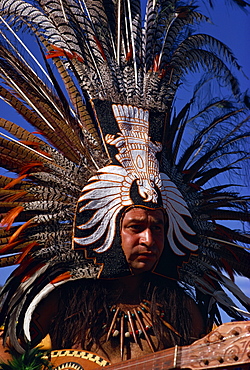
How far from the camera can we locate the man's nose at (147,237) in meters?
7.82

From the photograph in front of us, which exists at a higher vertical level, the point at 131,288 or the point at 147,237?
the point at 147,237

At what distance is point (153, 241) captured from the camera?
7902 mm

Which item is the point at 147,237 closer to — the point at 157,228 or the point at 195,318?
the point at 157,228

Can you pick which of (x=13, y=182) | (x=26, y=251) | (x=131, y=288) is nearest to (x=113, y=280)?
(x=131, y=288)

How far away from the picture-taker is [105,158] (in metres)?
8.25

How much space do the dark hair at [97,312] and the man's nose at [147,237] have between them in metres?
0.41

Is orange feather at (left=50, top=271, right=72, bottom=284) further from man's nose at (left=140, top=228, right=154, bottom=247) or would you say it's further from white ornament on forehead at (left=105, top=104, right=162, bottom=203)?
white ornament on forehead at (left=105, top=104, right=162, bottom=203)

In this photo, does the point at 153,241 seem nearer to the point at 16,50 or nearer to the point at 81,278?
the point at 81,278

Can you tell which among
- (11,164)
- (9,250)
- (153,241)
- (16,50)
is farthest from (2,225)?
(16,50)

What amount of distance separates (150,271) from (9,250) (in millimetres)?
1630

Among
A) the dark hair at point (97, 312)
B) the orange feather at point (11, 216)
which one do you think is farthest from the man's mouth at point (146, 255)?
the orange feather at point (11, 216)

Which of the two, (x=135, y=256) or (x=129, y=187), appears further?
(x=129, y=187)

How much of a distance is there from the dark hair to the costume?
0.54ft

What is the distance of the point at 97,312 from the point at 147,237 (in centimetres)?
100
